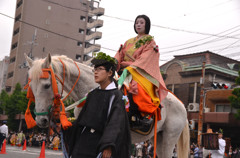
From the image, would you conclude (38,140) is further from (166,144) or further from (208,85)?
(166,144)

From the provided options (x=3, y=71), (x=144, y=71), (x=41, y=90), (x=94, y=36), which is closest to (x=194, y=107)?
(x=144, y=71)

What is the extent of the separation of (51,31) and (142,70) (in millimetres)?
54329

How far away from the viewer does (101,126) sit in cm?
373

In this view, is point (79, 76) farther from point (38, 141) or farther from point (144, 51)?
point (38, 141)

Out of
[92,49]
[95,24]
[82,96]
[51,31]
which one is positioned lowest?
[82,96]

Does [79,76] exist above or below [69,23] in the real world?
below

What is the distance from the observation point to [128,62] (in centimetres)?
596

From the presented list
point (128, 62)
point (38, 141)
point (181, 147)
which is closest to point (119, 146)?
point (128, 62)

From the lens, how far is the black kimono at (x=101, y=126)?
357 centimetres

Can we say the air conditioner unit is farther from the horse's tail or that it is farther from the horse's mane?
the horse's mane

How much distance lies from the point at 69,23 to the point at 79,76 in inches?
2249

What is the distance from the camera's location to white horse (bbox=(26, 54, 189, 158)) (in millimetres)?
5078

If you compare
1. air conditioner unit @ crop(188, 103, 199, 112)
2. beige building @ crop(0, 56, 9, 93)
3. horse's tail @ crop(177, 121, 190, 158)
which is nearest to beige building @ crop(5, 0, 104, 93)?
beige building @ crop(0, 56, 9, 93)

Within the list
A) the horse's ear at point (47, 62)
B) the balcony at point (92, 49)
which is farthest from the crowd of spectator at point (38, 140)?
the balcony at point (92, 49)
